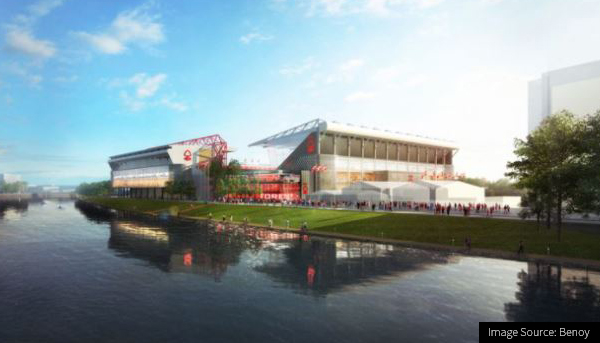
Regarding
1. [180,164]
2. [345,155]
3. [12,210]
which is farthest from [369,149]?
[12,210]

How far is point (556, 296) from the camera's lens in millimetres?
26109

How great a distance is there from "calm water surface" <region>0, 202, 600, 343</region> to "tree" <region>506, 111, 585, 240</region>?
38.2 ft

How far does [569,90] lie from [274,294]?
4262cm

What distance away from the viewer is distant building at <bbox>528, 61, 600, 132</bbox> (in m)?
41.6

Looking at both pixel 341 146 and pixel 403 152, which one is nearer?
pixel 341 146

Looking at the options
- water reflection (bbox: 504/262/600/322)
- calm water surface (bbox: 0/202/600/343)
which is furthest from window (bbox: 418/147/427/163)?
water reflection (bbox: 504/262/600/322)

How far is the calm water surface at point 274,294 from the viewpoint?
67.3ft

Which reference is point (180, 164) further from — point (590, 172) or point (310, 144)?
point (590, 172)

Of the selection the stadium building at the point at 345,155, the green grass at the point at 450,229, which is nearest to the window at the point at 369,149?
the stadium building at the point at 345,155

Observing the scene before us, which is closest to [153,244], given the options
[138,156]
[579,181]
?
[579,181]

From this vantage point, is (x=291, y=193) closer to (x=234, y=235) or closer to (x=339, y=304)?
(x=234, y=235)

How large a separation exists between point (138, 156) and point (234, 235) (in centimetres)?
14713

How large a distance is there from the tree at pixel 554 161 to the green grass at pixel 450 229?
7.80 feet

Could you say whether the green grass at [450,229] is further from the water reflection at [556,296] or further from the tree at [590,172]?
the water reflection at [556,296]
